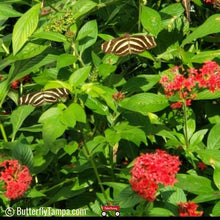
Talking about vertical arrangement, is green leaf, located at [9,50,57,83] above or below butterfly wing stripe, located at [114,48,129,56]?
below

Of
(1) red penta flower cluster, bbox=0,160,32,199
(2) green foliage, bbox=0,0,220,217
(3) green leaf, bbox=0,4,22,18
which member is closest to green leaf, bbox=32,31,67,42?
(2) green foliage, bbox=0,0,220,217

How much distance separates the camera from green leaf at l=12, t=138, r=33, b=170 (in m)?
2.00

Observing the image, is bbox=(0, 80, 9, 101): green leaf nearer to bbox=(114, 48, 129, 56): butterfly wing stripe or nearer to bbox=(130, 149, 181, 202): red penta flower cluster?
bbox=(114, 48, 129, 56): butterfly wing stripe

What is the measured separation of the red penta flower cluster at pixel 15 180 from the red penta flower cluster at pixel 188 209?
555 mm

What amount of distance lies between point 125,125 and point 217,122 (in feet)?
1.54

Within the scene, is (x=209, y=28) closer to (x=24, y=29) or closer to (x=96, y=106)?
(x=96, y=106)

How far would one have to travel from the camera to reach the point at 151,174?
156cm

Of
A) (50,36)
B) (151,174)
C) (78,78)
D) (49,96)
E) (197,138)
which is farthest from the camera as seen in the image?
(197,138)

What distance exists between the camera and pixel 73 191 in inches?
80.6

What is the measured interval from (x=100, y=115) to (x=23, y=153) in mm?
395

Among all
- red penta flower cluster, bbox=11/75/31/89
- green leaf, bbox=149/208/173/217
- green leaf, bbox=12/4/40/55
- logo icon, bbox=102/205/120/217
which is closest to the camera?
green leaf, bbox=149/208/173/217

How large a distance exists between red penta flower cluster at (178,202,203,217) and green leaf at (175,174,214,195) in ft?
0.19

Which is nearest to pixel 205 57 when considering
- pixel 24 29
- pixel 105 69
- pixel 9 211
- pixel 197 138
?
pixel 197 138

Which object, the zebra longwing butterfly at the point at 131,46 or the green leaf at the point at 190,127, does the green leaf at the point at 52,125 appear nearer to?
the zebra longwing butterfly at the point at 131,46
